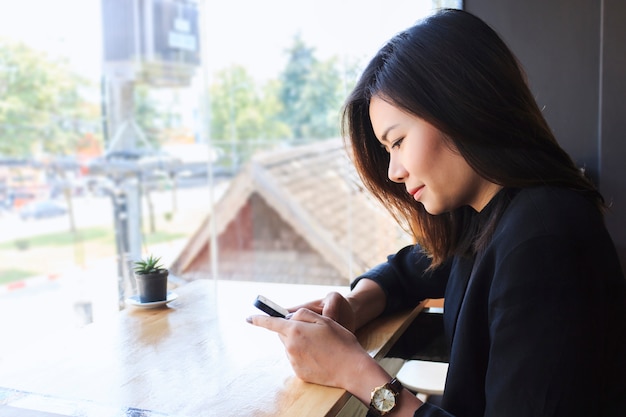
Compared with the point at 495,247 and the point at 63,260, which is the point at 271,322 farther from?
the point at 63,260

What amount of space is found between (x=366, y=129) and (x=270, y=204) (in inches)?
146

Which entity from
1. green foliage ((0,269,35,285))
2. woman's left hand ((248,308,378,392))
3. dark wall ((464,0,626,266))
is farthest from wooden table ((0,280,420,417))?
green foliage ((0,269,35,285))

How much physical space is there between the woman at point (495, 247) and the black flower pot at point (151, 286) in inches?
15.8

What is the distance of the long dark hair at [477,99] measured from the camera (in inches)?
31.0

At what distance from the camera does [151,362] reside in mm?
893

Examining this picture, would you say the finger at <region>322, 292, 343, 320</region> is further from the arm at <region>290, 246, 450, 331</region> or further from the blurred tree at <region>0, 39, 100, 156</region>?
the blurred tree at <region>0, 39, 100, 156</region>

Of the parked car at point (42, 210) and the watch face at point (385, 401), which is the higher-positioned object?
the watch face at point (385, 401)

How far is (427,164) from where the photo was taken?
2.72 feet

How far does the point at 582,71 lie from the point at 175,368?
160 cm

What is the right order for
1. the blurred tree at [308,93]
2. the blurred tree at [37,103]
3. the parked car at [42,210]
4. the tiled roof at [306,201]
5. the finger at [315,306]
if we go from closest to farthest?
the finger at [315,306], the tiled roof at [306,201], the blurred tree at [308,93], the blurred tree at [37,103], the parked car at [42,210]

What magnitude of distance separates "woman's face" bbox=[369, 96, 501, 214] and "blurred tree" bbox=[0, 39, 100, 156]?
6.36 metres

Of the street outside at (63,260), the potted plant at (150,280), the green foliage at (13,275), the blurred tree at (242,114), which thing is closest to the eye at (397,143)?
the potted plant at (150,280)

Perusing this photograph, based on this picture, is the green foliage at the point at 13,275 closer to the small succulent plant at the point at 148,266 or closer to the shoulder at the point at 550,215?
the small succulent plant at the point at 148,266

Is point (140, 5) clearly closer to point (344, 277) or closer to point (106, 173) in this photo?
point (106, 173)
